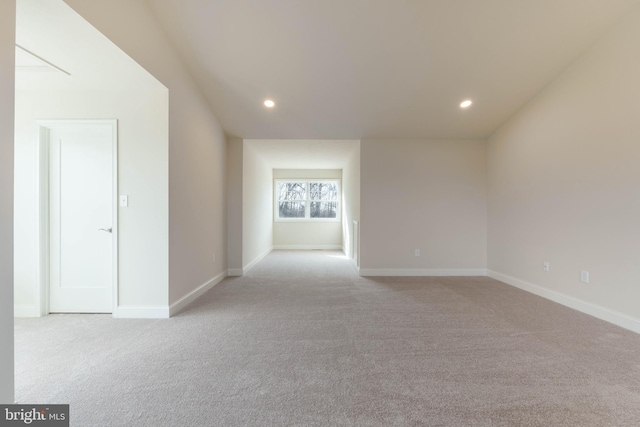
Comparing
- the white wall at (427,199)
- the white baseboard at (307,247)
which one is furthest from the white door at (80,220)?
the white baseboard at (307,247)

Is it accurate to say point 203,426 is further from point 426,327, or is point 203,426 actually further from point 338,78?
point 338,78

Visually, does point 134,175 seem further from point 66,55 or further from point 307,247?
point 307,247

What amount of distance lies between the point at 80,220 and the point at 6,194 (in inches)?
76.0

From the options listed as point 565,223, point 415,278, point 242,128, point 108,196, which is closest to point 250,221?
point 242,128

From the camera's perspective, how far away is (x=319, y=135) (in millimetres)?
4801

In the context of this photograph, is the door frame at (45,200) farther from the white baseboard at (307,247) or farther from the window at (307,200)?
the window at (307,200)

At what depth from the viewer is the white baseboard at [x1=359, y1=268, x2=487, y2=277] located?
491 centimetres

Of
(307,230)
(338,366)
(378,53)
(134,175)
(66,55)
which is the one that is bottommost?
(338,366)

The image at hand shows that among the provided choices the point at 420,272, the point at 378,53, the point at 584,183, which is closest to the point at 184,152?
the point at 378,53

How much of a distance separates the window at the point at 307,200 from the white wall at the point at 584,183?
5.35m

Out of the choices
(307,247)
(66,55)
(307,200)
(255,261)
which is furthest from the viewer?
(307,200)

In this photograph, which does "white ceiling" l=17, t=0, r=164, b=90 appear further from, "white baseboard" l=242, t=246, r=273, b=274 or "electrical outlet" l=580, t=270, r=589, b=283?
"electrical outlet" l=580, t=270, r=589, b=283

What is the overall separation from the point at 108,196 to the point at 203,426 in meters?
2.62

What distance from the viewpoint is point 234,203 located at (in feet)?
16.5
